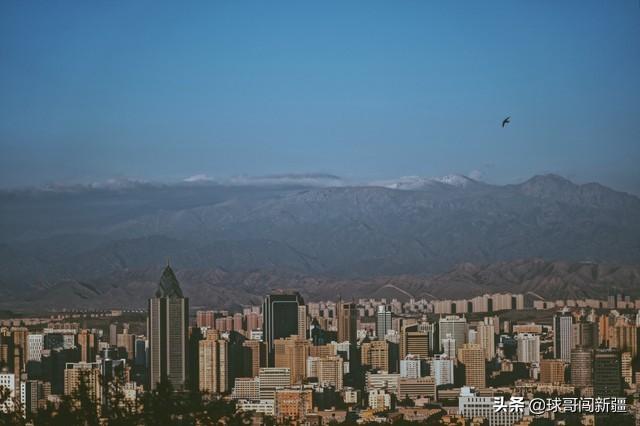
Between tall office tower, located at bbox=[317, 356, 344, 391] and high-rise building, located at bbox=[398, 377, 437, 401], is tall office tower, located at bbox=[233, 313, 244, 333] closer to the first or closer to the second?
tall office tower, located at bbox=[317, 356, 344, 391]

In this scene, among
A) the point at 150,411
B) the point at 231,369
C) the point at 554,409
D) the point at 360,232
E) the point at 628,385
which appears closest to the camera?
the point at 150,411

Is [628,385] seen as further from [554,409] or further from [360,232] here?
[360,232]

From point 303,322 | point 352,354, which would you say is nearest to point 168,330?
point 352,354

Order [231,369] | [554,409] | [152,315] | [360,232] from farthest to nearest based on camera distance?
→ 1. [360,232]
2. [152,315]
3. [231,369]
4. [554,409]

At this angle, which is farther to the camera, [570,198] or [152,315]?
[570,198]

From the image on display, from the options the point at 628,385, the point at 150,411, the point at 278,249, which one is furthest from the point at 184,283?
the point at 150,411

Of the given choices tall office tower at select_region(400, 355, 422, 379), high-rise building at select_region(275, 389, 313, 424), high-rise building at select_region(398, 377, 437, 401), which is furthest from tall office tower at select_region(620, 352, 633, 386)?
high-rise building at select_region(275, 389, 313, 424)

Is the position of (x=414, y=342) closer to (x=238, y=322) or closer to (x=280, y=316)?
(x=280, y=316)

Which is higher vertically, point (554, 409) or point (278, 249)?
point (278, 249)
